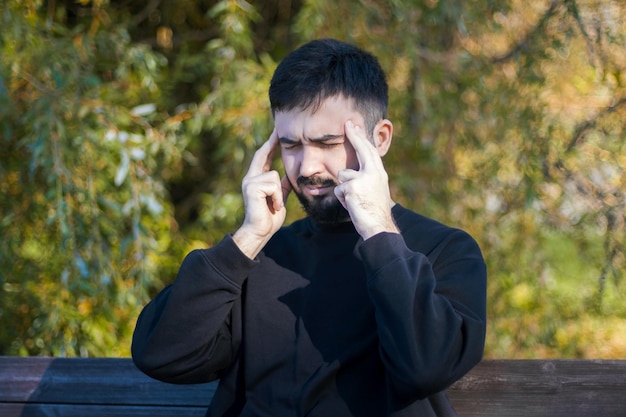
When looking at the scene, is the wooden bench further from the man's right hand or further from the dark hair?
the dark hair

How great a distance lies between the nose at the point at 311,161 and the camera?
2191 mm

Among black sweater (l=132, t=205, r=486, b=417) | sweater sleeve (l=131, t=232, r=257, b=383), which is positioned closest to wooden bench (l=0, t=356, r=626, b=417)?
black sweater (l=132, t=205, r=486, b=417)

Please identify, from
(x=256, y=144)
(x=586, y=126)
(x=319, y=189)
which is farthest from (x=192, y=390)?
(x=586, y=126)

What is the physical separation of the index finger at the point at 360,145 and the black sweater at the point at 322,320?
21 centimetres

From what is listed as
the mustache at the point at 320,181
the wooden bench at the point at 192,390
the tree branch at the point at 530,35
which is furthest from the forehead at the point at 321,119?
the tree branch at the point at 530,35

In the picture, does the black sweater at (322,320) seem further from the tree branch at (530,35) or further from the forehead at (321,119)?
the tree branch at (530,35)

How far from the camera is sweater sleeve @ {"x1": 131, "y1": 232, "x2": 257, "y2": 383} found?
84.2 inches

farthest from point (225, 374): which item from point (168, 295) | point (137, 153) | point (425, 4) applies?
point (425, 4)

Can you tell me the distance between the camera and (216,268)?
7.11ft

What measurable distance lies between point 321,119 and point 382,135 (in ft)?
0.70

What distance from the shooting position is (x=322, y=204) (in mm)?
2219

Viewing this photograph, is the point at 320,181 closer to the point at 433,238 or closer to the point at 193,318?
the point at 433,238

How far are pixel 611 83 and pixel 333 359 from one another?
2.76 meters

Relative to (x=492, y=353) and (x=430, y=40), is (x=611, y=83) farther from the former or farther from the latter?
(x=492, y=353)
